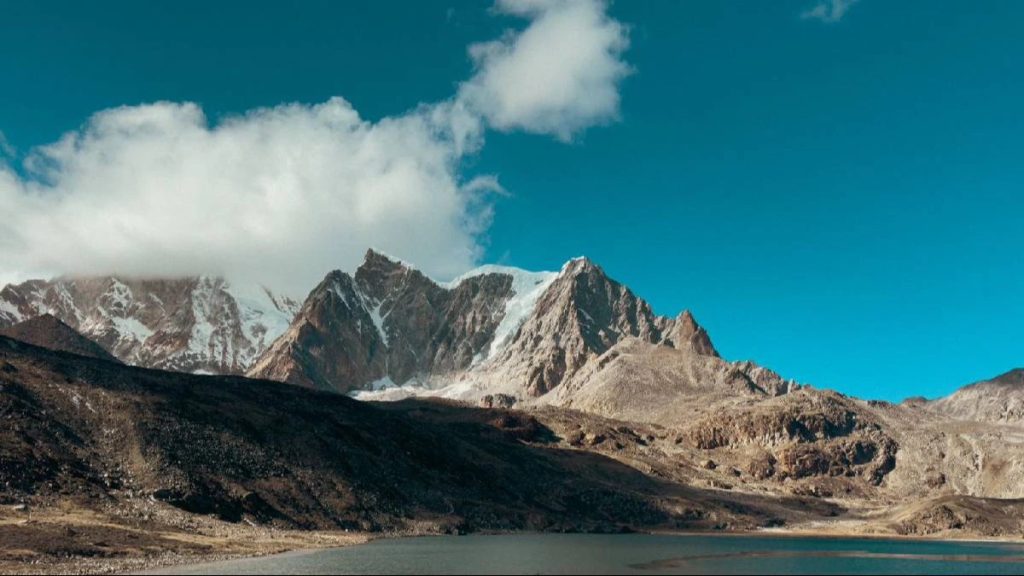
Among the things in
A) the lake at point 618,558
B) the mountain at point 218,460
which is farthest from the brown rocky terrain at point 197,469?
the lake at point 618,558

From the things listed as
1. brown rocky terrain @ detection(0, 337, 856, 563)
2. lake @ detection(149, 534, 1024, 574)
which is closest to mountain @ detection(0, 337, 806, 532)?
brown rocky terrain @ detection(0, 337, 856, 563)

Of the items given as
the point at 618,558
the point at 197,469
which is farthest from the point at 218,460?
the point at 618,558

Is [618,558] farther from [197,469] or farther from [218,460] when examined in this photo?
[218,460]

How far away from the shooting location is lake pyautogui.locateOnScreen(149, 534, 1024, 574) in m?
89.1

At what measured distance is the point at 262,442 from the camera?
15462 centimetres

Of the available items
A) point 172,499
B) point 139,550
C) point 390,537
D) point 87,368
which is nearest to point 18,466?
point 172,499

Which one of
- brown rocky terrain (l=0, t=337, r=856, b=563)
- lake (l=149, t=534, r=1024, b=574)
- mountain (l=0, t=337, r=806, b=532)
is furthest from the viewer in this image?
mountain (l=0, t=337, r=806, b=532)

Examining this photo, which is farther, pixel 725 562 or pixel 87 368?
pixel 87 368

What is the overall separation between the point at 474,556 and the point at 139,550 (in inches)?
1468

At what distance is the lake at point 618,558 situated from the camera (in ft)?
292

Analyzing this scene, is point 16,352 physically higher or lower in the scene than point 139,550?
higher

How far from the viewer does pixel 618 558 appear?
10750 cm

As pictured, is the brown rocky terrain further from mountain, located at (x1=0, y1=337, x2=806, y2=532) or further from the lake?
the lake

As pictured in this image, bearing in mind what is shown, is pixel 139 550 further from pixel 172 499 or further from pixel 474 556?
pixel 474 556
